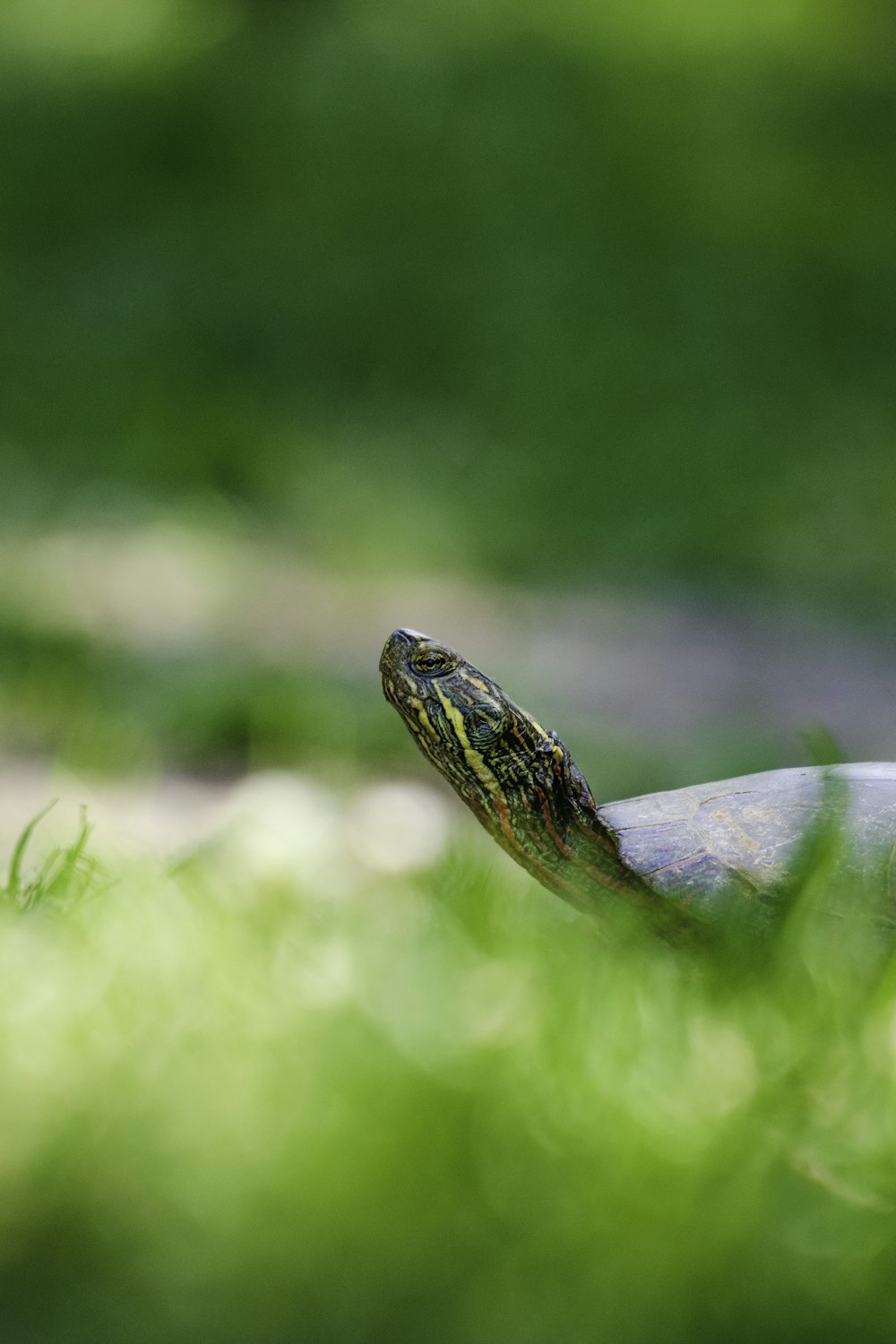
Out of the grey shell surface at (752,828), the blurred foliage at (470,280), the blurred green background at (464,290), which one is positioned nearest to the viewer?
the grey shell surface at (752,828)

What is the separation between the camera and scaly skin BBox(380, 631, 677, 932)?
1.42 metres

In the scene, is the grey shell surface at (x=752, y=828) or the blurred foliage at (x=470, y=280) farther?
the blurred foliage at (x=470, y=280)

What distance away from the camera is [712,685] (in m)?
4.07

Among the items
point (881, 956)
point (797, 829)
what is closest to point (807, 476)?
point (797, 829)

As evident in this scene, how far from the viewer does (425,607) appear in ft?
14.1

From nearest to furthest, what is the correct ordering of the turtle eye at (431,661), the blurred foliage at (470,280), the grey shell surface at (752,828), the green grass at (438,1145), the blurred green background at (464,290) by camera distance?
the green grass at (438,1145)
the grey shell surface at (752,828)
the turtle eye at (431,661)
the blurred green background at (464,290)
the blurred foliage at (470,280)

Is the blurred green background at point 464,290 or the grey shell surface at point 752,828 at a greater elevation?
the blurred green background at point 464,290

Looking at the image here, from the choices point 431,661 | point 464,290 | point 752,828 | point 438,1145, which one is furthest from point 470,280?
point 438,1145

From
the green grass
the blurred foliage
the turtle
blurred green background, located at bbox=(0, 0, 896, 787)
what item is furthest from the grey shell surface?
the blurred foliage

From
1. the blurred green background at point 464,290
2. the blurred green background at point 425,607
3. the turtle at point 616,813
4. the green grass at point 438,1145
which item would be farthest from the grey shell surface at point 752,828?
the blurred green background at point 464,290

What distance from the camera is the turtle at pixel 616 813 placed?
1.34 m

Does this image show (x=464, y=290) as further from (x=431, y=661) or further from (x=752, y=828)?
(x=752, y=828)

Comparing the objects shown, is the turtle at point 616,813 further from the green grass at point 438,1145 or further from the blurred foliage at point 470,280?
the blurred foliage at point 470,280

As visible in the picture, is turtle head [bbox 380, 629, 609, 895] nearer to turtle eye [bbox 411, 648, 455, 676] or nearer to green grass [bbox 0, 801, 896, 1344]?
turtle eye [bbox 411, 648, 455, 676]
